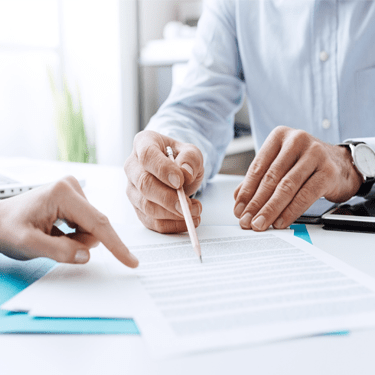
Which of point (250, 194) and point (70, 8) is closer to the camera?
point (250, 194)

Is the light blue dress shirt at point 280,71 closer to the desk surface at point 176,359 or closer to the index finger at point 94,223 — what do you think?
the index finger at point 94,223

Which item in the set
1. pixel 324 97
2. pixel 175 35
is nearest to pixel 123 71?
pixel 175 35

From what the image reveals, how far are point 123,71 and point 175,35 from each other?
1.28 ft

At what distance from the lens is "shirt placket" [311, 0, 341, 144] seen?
3.15 ft

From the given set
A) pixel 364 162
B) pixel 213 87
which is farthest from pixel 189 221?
pixel 213 87

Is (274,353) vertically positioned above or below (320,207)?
above

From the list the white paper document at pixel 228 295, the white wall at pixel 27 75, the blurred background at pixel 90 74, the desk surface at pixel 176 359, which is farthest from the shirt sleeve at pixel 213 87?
the white wall at pixel 27 75

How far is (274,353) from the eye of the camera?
0.90 ft

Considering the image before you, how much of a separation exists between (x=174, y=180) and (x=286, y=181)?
164 millimetres

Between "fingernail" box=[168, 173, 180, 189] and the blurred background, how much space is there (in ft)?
5.65

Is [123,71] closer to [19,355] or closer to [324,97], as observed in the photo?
[324,97]

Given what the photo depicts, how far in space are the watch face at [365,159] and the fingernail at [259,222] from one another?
21cm

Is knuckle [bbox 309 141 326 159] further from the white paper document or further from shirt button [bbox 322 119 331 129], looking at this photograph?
shirt button [bbox 322 119 331 129]

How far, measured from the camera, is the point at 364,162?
672 mm
